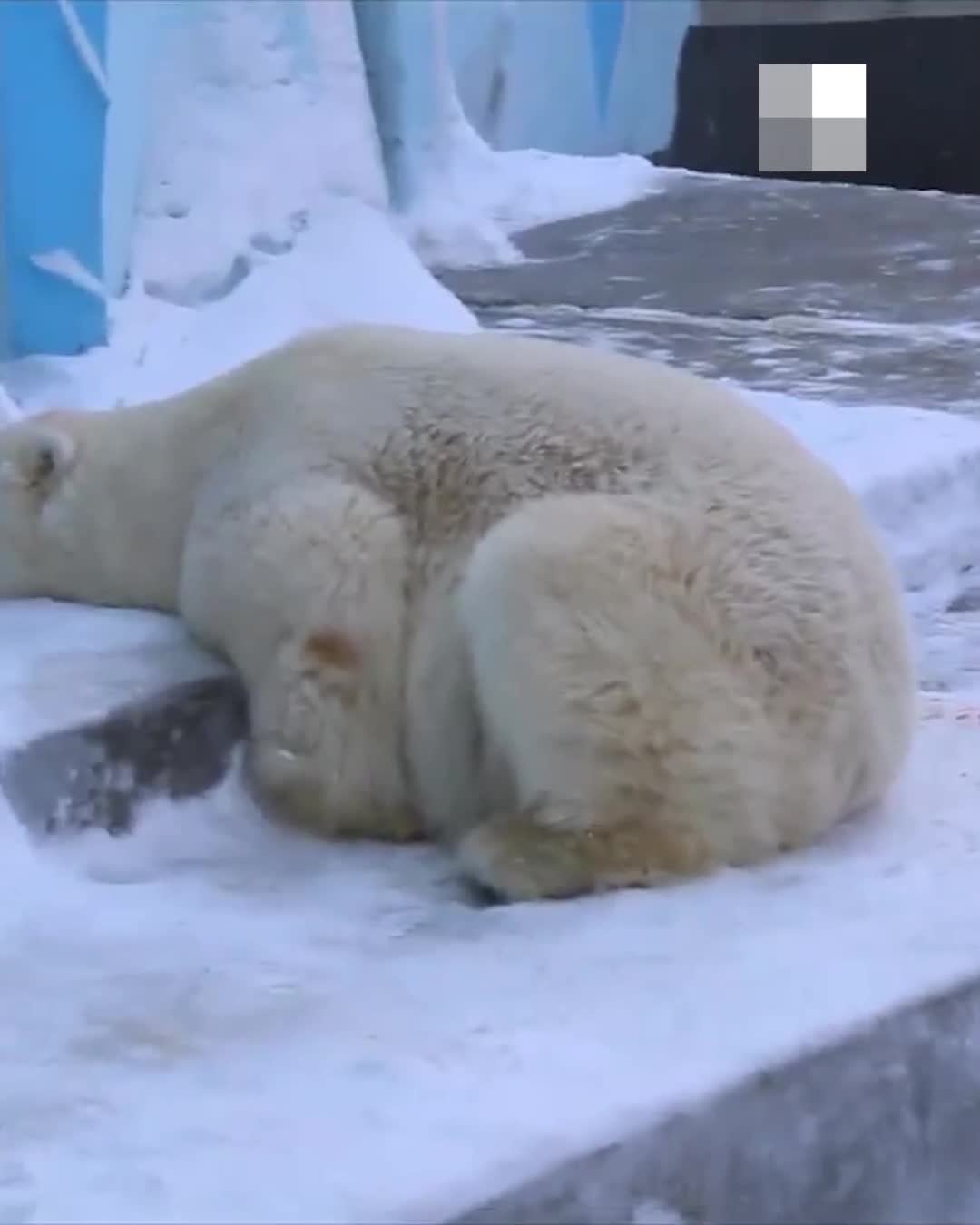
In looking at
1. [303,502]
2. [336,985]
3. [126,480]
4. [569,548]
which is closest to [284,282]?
[126,480]

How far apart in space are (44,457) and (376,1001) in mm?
1124

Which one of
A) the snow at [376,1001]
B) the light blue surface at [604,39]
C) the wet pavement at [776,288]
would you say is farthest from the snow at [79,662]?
the light blue surface at [604,39]

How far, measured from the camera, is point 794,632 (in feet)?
6.61

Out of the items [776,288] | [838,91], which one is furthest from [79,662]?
[838,91]

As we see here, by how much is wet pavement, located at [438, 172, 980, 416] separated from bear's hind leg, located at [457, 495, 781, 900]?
2346 mm

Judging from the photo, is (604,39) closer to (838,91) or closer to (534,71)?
(534,71)

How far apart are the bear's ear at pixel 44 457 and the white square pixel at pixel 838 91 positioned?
27.6 ft

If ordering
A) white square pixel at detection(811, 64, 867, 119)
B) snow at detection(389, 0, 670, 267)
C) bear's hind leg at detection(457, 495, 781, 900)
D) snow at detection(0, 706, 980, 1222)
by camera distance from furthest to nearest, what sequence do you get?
1. white square pixel at detection(811, 64, 867, 119)
2. snow at detection(389, 0, 670, 267)
3. bear's hind leg at detection(457, 495, 781, 900)
4. snow at detection(0, 706, 980, 1222)

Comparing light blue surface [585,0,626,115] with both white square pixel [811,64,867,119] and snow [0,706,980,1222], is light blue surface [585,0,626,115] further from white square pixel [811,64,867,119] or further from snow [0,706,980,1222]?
snow [0,706,980,1222]

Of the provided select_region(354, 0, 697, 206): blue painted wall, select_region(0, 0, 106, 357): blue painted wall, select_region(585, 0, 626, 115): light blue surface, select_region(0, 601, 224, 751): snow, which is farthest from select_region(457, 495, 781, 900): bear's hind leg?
select_region(585, 0, 626, 115): light blue surface

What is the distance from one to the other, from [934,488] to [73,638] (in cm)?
172

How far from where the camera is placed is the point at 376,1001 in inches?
67.7

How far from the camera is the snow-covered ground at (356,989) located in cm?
143

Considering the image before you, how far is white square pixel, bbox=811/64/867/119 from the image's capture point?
10336 millimetres
